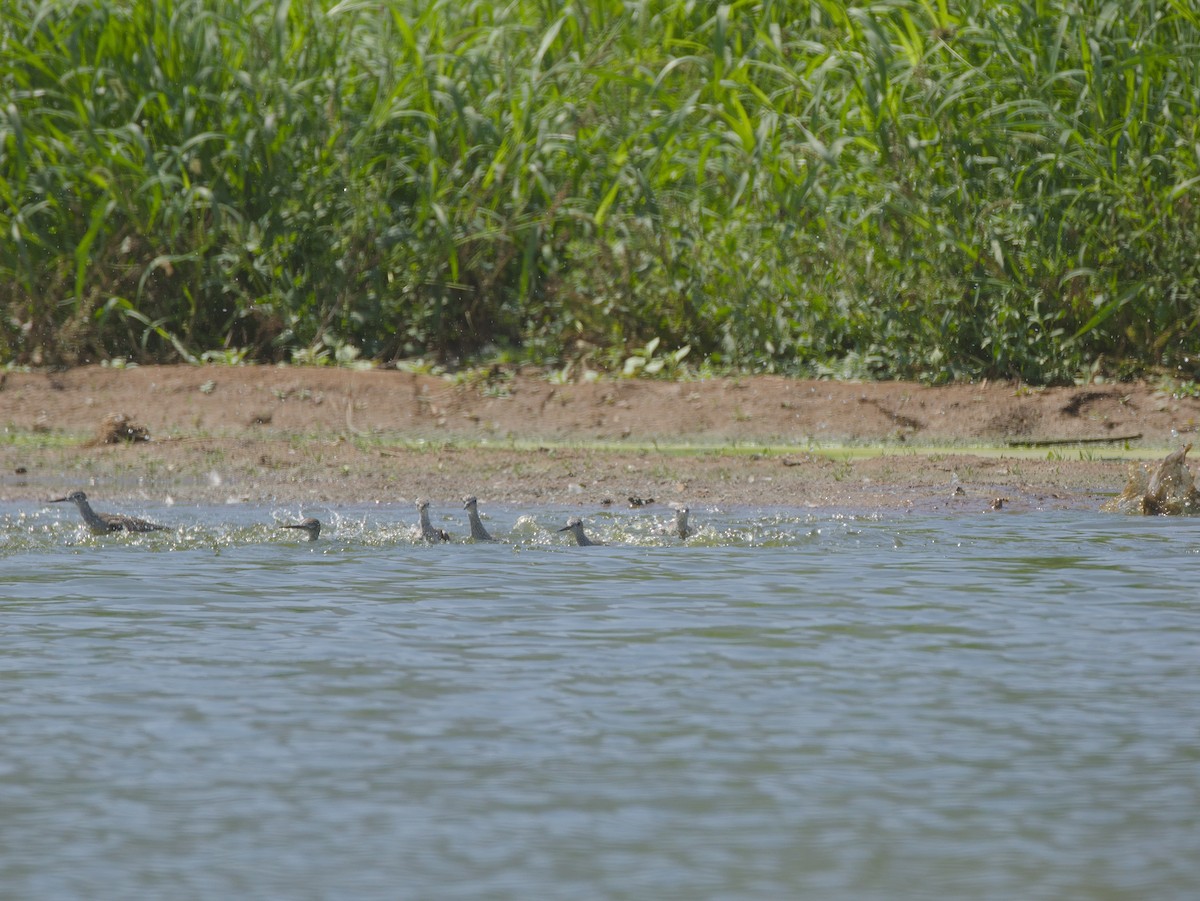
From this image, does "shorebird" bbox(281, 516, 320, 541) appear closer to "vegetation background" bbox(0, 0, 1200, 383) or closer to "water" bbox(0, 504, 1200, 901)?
"water" bbox(0, 504, 1200, 901)

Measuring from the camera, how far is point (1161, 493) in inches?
325

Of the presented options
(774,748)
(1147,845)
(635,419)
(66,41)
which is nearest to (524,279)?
(635,419)

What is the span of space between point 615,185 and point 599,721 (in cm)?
751

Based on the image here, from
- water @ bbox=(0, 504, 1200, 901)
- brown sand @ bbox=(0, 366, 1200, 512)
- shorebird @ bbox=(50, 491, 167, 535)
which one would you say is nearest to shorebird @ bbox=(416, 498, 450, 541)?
water @ bbox=(0, 504, 1200, 901)

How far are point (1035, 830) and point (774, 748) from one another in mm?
765

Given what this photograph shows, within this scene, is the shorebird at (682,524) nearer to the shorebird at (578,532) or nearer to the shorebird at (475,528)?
the shorebird at (578,532)

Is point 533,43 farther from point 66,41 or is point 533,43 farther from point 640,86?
point 66,41

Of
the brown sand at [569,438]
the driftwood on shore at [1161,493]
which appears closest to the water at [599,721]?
the driftwood on shore at [1161,493]

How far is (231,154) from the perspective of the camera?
11.8 m

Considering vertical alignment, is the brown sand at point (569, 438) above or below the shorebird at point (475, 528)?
above

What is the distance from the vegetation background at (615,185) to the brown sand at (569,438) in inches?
22.2

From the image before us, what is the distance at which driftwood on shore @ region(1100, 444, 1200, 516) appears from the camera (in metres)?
8.25

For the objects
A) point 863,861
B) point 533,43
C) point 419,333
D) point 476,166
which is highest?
point 533,43

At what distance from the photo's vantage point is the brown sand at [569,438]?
9148 millimetres
